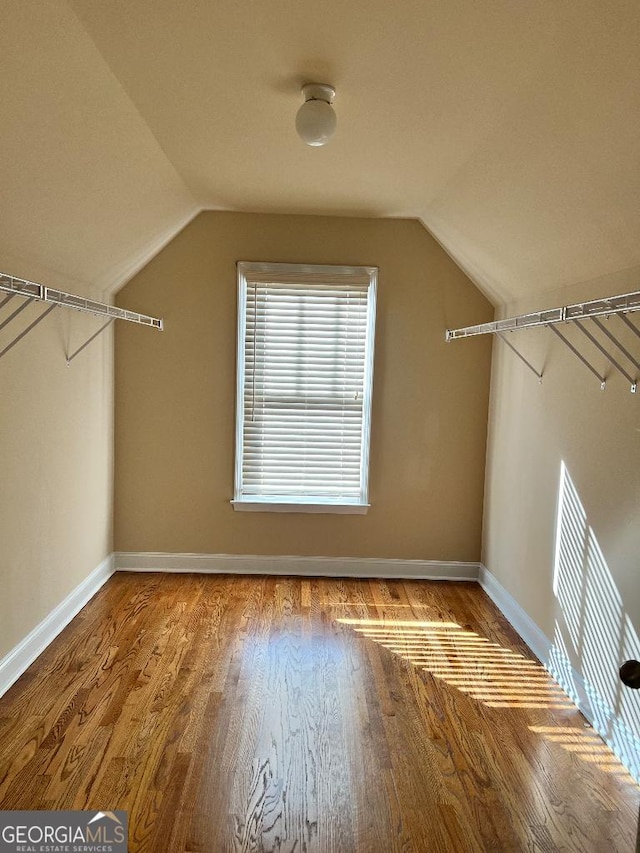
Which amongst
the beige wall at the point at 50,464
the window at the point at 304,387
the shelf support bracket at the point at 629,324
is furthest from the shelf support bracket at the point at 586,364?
the beige wall at the point at 50,464

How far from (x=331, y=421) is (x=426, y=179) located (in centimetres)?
165

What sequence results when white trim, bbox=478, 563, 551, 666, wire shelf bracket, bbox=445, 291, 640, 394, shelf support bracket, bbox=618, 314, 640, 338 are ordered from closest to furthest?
1. wire shelf bracket, bbox=445, 291, 640, 394
2. shelf support bracket, bbox=618, 314, 640, 338
3. white trim, bbox=478, 563, 551, 666

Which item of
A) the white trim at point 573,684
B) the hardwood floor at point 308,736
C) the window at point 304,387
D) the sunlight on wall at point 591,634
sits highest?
the window at point 304,387

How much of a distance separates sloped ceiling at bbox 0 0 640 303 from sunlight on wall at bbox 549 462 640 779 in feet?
3.58

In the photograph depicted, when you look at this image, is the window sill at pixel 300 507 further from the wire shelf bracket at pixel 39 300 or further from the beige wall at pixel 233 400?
the wire shelf bracket at pixel 39 300

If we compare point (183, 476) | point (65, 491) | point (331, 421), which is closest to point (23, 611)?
point (65, 491)

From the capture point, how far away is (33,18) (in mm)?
1716

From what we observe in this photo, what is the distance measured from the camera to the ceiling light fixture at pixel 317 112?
228cm

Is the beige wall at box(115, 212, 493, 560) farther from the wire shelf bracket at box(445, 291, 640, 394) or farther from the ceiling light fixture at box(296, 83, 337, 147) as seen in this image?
the ceiling light fixture at box(296, 83, 337, 147)

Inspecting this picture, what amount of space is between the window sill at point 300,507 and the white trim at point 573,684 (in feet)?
3.06

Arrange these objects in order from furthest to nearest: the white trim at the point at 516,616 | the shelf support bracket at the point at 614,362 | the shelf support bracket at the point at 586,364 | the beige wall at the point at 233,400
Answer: the beige wall at the point at 233,400 < the white trim at the point at 516,616 < the shelf support bracket at the point at 586,364 < the shelf support bracket at the point at 614,362

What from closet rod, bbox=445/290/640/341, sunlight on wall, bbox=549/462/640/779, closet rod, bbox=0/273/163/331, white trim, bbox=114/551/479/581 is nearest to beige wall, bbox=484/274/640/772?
sunlight on wall, bbox=549/462/640/779

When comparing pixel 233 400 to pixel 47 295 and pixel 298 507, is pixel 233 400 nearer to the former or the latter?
pixel 298 507

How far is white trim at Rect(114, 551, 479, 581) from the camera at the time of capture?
4.37 meters
